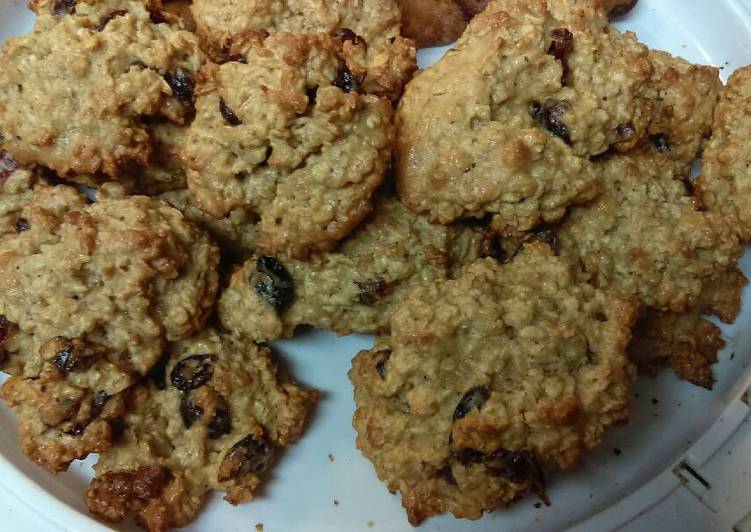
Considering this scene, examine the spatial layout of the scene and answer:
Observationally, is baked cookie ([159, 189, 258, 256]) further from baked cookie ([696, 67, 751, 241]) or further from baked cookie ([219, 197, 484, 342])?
baked cookie ([696, 67, 751, 241])

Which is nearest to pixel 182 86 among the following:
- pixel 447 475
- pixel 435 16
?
pixel 435 16

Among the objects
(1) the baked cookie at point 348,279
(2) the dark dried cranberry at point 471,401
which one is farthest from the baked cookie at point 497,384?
(1) the baked cookie at point 348,279

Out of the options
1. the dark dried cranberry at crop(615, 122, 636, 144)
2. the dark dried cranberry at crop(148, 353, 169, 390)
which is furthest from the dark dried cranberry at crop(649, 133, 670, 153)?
the dark dried cranberry at crop(148, 353, 169, 390)

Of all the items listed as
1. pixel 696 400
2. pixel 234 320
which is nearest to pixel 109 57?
pixel 234 320

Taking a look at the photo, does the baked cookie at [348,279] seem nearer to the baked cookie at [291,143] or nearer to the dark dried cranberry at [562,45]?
the baked cookie at [291,143]

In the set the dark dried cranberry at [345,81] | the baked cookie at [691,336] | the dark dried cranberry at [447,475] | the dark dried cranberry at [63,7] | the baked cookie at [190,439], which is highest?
the dark dried cranberry at [345,81]

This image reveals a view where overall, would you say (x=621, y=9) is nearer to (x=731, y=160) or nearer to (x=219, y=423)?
(x=731, y=160)
